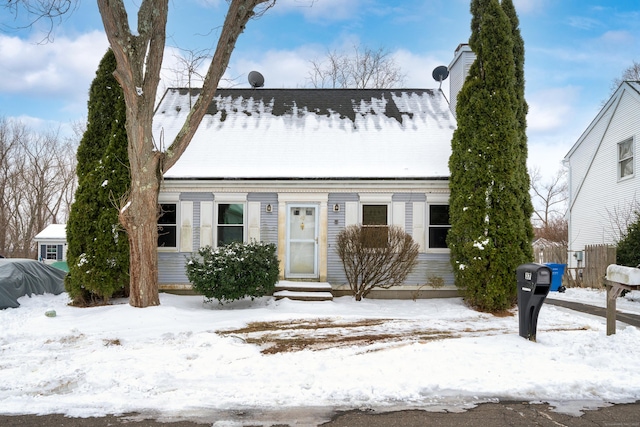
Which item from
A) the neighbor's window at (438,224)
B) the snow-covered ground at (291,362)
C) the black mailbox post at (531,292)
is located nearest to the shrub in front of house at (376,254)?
the neighbor's window at (438,224)

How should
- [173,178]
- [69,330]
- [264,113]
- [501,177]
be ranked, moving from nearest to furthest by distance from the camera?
[69,330], [501,177], [173,178], [264,113]

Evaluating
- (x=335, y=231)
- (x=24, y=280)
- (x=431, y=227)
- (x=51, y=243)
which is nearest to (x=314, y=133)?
(x=335, y=231)

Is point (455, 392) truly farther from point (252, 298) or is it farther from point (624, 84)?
point (624, 84)

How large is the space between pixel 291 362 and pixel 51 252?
26.6 m

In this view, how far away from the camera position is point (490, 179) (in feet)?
35.4

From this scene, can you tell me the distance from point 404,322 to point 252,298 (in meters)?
3.71

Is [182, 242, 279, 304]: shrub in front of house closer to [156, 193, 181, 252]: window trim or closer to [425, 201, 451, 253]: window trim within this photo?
[156, 193, 181, 252]: window trim

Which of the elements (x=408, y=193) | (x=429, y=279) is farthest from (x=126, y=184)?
(x=429, y=279)

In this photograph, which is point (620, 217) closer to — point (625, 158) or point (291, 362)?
point (625, 158)

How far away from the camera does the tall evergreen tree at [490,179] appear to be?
1059 centimetres

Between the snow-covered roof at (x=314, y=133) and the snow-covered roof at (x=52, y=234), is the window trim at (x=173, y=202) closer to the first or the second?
the snow-covered roof at (x=314, y=133)

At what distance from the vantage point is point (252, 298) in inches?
428

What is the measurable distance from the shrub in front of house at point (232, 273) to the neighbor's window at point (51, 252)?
21.1 metres

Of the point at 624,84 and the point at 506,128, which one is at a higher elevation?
the point at 624,84
